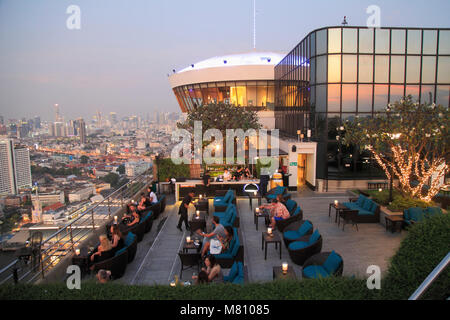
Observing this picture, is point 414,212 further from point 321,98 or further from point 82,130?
point 82,130

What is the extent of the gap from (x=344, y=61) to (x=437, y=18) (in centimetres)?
693

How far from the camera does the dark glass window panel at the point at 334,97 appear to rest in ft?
60.6

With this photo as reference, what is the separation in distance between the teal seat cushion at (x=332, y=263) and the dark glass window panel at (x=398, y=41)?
658 inches

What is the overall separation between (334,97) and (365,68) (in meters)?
2.61

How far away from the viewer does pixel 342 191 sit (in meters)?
18.6

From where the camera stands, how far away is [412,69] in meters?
18.7

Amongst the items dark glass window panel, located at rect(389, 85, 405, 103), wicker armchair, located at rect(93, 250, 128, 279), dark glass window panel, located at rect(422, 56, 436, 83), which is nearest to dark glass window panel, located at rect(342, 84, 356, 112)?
dark glass window panel, located at rect(389, 85, 405, 103)

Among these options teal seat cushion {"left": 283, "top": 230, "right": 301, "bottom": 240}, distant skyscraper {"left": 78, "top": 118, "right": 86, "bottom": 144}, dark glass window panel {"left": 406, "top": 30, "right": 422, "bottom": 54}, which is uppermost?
dark glass window panel {"left": 406, "top": 30, "right": 422, "bottom": 54}

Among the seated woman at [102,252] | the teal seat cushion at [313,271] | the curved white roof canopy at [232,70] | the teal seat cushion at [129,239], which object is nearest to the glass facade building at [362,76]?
the teal seat cushion at [313,271]

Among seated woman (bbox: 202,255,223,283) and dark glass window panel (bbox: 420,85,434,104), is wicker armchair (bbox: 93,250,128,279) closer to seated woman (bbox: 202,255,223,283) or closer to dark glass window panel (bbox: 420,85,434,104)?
seated woman (bbox: 202,255,223,283)

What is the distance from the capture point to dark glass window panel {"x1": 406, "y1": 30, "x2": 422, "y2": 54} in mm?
18297

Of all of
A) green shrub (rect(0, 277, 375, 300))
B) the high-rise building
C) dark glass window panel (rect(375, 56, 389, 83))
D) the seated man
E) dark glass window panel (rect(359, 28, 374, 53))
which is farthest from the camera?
dark glass window panel (rect(375, 56, 389, 83))

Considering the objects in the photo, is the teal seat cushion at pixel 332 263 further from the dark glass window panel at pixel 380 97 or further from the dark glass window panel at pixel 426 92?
the dark glass window panel at pixel 426 92

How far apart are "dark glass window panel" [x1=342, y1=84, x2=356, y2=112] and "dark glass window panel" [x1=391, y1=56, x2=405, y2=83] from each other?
8.79 feet
